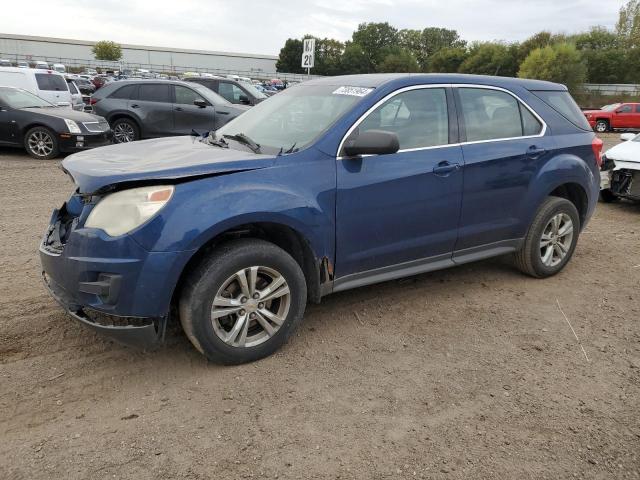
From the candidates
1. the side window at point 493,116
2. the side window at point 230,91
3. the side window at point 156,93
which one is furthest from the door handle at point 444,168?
the side window at point 230,91

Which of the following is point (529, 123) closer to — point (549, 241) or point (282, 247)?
point (549, 241)

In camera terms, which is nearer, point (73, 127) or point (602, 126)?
point (73, 127)

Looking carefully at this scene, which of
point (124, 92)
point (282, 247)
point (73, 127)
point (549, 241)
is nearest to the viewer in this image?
point (282, 247)

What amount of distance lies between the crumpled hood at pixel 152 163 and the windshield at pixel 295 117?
321 millimetres

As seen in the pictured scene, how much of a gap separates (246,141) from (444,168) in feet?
4.78

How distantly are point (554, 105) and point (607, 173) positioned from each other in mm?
4322

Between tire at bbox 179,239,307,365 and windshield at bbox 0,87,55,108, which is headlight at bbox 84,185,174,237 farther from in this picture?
windshield at bbox 0,87,55,108

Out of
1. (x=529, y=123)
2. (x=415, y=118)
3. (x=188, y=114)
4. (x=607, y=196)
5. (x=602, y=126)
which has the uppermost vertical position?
(x=415, y=118)

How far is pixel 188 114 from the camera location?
1191cm

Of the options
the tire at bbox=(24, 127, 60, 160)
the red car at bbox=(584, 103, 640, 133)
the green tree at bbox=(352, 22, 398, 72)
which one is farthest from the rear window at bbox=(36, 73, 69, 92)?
the green tree at bbox=(352, 22, 398, 72)

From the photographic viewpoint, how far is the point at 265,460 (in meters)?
2.48

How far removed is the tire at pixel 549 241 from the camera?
15.1ft

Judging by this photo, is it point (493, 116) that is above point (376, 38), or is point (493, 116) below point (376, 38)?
below

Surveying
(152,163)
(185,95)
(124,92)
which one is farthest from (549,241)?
(124,92)
